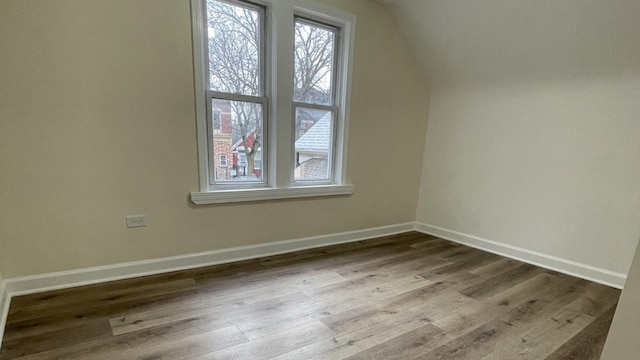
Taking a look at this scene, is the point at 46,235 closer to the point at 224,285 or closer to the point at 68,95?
the point at 68,95

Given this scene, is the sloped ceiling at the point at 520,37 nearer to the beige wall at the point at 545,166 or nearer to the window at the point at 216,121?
the beige wall at the point at 545,166

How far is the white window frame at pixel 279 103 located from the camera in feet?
8.08

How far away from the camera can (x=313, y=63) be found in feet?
9.95

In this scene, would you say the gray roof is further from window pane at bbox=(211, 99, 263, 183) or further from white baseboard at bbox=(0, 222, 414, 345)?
white baseboard at bbox=(0, 222, 414, 345)

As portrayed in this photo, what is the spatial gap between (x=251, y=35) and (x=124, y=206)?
1753 mm

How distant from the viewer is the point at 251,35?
267 centimetres

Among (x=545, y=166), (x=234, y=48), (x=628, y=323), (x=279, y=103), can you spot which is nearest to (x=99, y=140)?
(x=234, y=48)

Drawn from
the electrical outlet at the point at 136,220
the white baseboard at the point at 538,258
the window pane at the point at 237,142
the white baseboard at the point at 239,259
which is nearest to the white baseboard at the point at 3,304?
the white baseboard at the point at 239,259

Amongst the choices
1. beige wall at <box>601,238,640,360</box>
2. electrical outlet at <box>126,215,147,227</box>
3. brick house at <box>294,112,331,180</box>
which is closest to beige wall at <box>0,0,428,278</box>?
electrical outlet at <box>126,215,147,227</box>

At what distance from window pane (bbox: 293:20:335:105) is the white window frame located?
0.28 ft

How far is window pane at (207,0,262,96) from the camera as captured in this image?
250cm

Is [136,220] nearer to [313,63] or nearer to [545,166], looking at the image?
[313,63]

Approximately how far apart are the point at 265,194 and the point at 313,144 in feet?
2.49

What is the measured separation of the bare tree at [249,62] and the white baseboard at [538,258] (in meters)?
2.23
